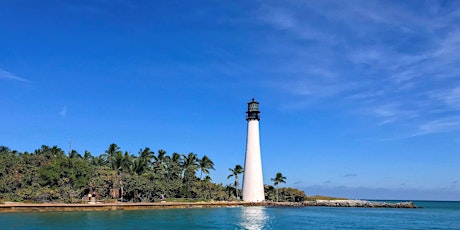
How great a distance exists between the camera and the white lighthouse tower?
6475 centimetres

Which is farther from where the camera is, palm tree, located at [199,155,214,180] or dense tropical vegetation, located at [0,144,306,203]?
palm tree, located at [199,155,214,180]

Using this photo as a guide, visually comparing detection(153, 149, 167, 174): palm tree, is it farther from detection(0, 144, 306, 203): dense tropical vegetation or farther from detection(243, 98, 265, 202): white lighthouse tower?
detection(243, 98, 265, 202): white lighthouse tower

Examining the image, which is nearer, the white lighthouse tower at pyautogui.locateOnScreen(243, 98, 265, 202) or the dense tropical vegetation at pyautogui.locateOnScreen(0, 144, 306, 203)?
the dense tropical vegetation at pyautogui.locateOnScreen(0, 144, 306, 203)

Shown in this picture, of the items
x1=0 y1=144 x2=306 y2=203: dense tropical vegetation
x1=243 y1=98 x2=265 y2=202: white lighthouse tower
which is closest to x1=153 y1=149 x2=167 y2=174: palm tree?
x1=0 y1=144 x2=306 y2=203: dense tropical vegetation

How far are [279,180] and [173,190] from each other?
87.4 ft

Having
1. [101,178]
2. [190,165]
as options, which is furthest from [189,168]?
[101,178]

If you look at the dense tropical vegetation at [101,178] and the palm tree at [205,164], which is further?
the palm tree at [205,164]

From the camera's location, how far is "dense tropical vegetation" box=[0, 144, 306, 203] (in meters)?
49.2

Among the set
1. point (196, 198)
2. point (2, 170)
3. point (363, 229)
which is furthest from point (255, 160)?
point (2, 170)

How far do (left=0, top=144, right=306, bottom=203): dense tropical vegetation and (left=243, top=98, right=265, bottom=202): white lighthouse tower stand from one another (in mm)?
6398

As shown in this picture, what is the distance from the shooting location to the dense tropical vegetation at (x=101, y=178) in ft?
162

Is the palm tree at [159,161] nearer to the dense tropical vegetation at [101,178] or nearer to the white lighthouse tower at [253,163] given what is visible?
the dense tropical vegetation at [101,178]

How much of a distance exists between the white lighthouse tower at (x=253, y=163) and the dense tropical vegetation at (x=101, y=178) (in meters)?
6.40

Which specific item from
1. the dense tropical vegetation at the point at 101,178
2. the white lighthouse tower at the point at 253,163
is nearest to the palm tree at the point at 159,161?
the dense tropical vegetation at the point at 101,178
